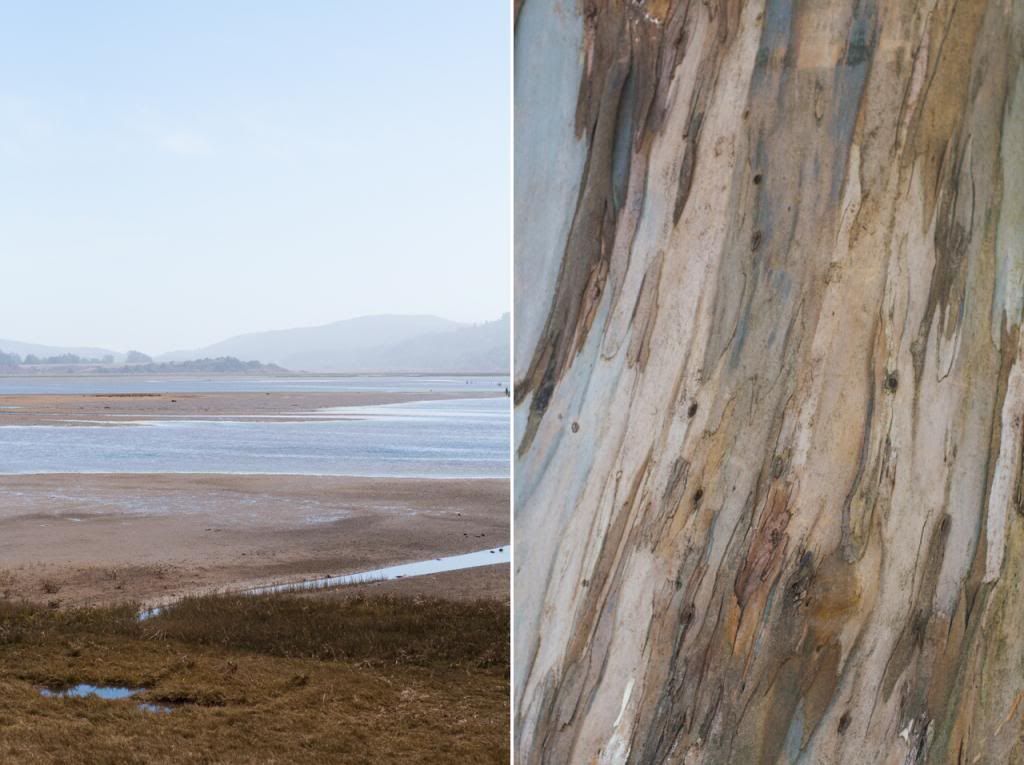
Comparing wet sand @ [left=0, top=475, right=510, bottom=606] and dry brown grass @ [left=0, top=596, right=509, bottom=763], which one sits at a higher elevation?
dry brown grass @ [left=0, top=596, right=509, bottom=763]

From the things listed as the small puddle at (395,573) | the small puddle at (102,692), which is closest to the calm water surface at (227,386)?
the small puddle at (395,573)

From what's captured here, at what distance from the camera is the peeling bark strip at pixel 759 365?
1.00 metres

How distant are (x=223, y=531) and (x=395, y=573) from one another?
125 inches

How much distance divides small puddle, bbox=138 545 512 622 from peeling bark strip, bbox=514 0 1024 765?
654 centimetres

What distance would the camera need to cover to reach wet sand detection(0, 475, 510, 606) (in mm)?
8039

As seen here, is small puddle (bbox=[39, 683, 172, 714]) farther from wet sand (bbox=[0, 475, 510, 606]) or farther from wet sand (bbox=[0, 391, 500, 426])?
wet sand (bbox=[0, 391, 500, 426])

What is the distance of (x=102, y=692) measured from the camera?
16.7 feet

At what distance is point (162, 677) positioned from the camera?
5.33m

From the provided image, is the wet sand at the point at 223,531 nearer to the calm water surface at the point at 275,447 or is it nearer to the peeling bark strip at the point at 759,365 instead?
Result: the calm water surface at the point at 275,447

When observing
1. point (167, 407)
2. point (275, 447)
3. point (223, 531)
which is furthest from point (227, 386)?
point (223, 531)

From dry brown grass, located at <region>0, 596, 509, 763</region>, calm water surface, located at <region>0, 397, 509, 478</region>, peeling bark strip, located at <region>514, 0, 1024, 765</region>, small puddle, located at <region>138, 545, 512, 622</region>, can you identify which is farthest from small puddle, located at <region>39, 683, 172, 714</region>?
calm water surface, located at <region>0, 397, 509, 478</region>

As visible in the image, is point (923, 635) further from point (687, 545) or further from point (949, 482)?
point (687, 545)

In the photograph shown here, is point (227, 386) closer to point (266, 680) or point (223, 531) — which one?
point (223, 531)

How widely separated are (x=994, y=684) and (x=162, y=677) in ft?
16.9
